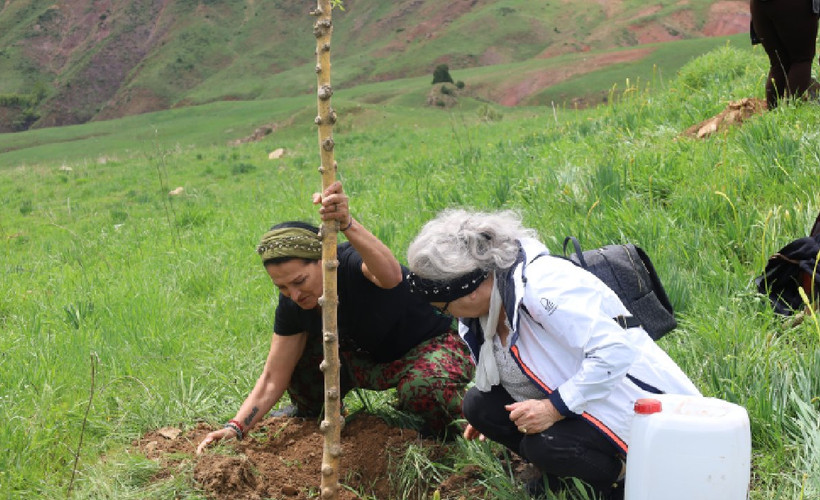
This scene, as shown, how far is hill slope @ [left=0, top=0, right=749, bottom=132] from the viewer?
186 ft

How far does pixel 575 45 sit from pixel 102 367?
5497 centimetres

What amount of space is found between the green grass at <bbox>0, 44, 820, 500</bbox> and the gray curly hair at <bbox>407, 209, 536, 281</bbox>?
0.96m

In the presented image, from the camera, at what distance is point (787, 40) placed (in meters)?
6.18

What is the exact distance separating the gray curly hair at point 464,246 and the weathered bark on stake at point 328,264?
29cm

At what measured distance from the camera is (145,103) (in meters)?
66.9

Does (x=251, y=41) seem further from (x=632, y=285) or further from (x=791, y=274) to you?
(x=632, y=285)

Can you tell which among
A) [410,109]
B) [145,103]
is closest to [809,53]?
[410,109]

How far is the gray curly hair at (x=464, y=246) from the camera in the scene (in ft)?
8.93

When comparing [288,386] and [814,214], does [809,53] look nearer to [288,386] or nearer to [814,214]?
[814,214]

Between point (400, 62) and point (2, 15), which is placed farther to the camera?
point (2, 15)

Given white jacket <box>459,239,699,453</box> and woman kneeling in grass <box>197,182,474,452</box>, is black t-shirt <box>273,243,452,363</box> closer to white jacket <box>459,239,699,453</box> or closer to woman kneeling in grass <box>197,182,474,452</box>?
woman kneeling in grass <box>197,182,474,452</box>

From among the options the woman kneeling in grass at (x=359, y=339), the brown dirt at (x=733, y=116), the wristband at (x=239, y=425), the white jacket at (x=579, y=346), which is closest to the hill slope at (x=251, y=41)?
the brown dirt at (x=733, y=116)

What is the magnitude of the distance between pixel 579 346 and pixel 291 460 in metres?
1.76

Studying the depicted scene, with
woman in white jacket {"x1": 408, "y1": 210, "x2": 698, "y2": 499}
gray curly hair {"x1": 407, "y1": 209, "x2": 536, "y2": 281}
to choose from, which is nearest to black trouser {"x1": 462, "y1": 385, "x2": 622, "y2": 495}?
woman in white jacket {"x1": 408, "y1": 210, "x2": 698, "y2": 499}
